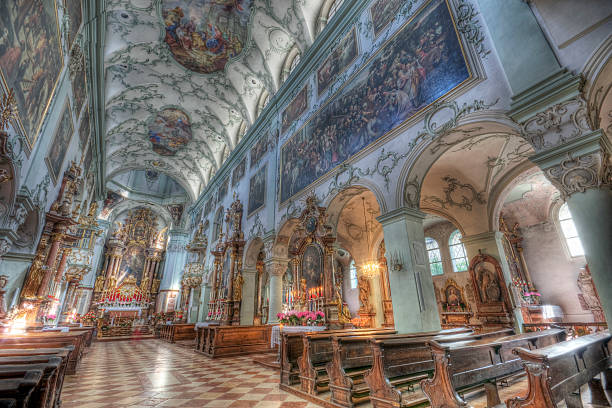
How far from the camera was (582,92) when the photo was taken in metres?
3.63

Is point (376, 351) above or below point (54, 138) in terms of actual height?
below

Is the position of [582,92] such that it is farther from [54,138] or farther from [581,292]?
[54,138]

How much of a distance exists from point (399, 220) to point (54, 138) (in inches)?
396

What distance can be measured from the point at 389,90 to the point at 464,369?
19.2 ft

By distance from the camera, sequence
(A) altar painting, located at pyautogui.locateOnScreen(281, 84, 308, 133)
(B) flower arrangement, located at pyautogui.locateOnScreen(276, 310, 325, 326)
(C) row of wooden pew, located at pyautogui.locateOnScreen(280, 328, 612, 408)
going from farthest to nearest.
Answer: (A) altar painting, located at pyautogui.locateOnScreen(281, 84, 308, 133) → (B) flower arrangement, located at pyautogui.locateOnScreen(276, 310, 325, 326) → (C) row of wooden pew, located at pyautogui.locateOnScreen(280, 328, 612, 408)

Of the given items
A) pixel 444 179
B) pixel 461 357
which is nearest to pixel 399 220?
pixel 461 357

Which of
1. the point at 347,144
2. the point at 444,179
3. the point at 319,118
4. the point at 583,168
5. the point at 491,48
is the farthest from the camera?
the point at 319,118

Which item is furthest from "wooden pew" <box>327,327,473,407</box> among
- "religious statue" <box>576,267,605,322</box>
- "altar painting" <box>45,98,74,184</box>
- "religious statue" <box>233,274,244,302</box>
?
"religious statue" <box>576,267,605,322</box>

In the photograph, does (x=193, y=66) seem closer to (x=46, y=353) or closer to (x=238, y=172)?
(x=238, y=172)

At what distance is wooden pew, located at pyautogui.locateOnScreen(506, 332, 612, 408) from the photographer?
80.0 inches

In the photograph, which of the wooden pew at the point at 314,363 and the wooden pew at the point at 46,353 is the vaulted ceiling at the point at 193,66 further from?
the wooden pew at the point at 46,353

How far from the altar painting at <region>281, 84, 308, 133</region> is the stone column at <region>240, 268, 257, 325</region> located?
21.2 feet

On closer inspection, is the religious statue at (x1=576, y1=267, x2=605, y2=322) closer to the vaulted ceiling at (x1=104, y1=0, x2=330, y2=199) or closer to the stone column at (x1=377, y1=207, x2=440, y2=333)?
the stone column at (x1=377, y1=207, x2=440, y2=333)

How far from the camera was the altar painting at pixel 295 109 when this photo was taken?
33.8ft
